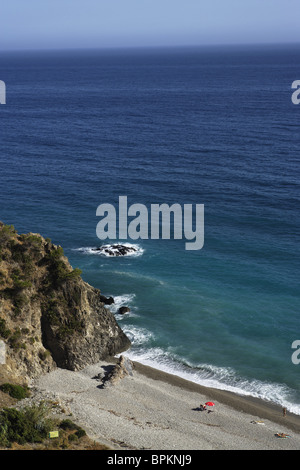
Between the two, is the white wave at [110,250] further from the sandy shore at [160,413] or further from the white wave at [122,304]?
the sandy shore at [160,413]

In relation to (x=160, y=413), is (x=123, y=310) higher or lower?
higher

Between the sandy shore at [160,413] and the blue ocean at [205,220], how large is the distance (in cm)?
293

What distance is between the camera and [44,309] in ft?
203

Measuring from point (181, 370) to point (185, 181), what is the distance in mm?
61258

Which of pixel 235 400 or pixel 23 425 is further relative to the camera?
pixel 235 400

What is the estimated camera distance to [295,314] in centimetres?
7456

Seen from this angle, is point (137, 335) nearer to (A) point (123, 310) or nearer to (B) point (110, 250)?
(A) point (123, 310)

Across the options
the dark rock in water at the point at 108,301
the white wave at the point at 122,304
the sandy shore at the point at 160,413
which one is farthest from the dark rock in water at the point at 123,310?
the sandy shore at the point at 160,413

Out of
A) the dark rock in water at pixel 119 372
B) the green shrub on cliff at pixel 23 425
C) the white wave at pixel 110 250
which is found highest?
the white wave at pixel 110 250

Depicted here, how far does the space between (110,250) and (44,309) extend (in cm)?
3057

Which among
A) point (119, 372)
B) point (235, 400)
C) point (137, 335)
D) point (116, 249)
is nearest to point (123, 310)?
point (137, 335)

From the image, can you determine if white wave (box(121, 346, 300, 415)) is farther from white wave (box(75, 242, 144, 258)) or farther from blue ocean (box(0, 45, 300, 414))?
white wave (box(75, 242, 144, 258))

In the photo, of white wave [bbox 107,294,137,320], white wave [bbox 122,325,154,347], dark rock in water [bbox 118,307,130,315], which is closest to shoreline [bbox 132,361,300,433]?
white wave [bbox 122,325,154,347]

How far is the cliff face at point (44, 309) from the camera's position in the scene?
59.5 metres
